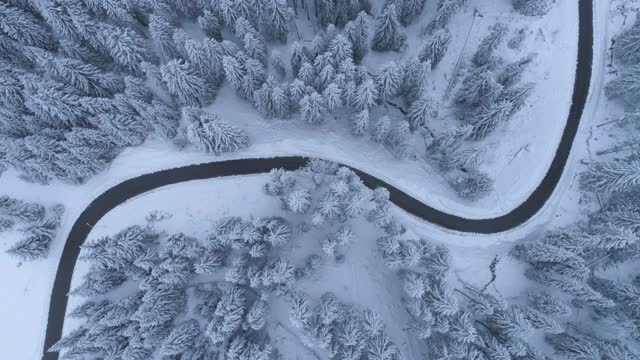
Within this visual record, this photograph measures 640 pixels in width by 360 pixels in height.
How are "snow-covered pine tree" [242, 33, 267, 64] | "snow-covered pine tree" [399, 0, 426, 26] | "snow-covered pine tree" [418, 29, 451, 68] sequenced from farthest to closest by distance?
"snow-covered pine tree" [399, 0, 426, 26] < "snow-covered pine tree" [418, 29, 451, 68] < "snow-covered pine tree" [242, 33, 267, 64]

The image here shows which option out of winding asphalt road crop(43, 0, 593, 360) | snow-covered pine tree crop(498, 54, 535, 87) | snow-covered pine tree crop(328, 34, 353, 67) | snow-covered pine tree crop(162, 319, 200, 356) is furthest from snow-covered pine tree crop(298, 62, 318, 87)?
snow-covered pine tree crop(162, 319, 200, 356)

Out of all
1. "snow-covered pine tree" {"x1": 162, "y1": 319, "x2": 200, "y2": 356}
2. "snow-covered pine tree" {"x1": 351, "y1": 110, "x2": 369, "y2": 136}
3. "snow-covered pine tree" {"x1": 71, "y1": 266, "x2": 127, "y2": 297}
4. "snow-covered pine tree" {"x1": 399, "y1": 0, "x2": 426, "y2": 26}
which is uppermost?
"snow-covered pine tree" {"x1": 399, "y1": 0, "x2": 426, "y2": 26}

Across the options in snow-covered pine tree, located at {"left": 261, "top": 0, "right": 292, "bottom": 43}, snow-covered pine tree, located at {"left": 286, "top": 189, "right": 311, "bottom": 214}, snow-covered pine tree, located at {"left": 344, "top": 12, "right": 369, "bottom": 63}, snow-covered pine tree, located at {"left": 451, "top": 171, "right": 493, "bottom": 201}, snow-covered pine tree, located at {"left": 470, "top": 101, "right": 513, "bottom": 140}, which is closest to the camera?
snow-covered pine tree, located at {"left": 286, "top": 189, "right": 311, "bottom": 214}

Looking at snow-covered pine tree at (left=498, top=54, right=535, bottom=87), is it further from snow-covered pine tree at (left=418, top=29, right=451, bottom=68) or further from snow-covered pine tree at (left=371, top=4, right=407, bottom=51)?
snow-covered pine tree at (left=371, top=4, right=407, bottom=51)

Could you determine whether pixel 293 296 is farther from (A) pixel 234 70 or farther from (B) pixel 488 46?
(B) pixel 488 46

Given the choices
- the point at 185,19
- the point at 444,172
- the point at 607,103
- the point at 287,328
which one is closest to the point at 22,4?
the point at 185,19

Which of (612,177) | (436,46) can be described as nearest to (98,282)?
(436,46)

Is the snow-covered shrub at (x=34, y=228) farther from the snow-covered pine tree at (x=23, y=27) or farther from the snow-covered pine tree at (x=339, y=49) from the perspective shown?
the snow-covered pine tree at (x=339, y=49)
